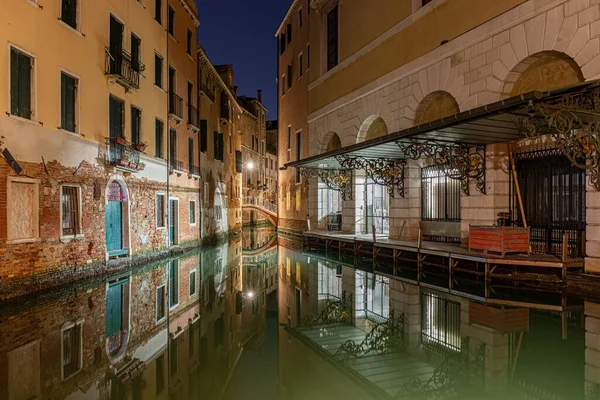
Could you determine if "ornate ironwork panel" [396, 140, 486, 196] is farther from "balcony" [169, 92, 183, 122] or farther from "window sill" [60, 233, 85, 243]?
"balcony" [169, 92, 183, 122]

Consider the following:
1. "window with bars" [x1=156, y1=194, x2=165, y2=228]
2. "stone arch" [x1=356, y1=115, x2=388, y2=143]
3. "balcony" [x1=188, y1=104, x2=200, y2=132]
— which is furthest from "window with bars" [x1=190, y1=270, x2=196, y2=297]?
"balcony" [x1=188, y1=104, x2=200, y2=132]

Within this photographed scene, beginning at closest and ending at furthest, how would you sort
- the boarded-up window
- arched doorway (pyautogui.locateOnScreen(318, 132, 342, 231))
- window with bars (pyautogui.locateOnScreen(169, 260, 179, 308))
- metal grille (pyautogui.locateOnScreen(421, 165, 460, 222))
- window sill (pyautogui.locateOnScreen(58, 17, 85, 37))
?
window with bars (pyautogui.locateOnScreen(169, 260, 179, 308)), the boarded-up window, window sill (pyautogui.locateOnScreen(58, 17, 85, 37)), metal grille (pyautogui.locateOnScreen(421, 165, 460, 222)), arched doorway (pyautogui.locateOnScreen(318, 132, 342, 231))

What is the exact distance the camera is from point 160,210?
768 inches

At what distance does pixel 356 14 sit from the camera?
69.6 feet

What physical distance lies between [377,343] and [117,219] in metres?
11.8

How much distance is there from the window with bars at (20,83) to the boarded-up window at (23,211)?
68.8 inches

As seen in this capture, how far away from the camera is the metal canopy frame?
8547 millimetres

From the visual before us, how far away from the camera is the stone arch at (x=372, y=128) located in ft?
63.7

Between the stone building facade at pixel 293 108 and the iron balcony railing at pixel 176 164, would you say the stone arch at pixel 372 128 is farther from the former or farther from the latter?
the iron balcony railing at pixel 176 164

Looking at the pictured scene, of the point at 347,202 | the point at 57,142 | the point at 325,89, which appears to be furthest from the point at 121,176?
the point at 325,89

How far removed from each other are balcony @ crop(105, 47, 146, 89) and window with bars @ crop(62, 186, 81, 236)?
14.5 feet

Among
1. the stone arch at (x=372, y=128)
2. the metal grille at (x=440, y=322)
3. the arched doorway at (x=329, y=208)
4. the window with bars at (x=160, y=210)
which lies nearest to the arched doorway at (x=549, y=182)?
the metal grille at (x=440, y=322)

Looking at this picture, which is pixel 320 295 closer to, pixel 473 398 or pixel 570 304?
pixel 570 304

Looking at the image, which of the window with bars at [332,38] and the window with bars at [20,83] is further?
the window with bars at [332,38]
